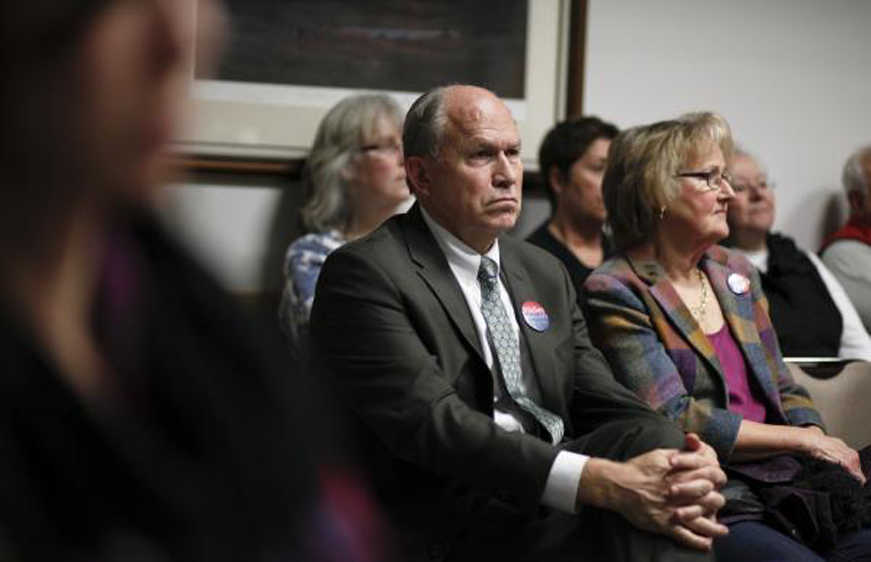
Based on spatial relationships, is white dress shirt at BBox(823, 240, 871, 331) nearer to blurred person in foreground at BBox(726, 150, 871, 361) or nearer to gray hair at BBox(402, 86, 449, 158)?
blurred person in foreground at BBox(726, 150, 871, 361)

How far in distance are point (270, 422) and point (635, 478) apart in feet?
5.47

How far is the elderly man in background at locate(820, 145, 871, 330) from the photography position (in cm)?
420

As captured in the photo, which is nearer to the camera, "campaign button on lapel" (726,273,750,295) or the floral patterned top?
"campaign button on lapel" (726,273,750,295)

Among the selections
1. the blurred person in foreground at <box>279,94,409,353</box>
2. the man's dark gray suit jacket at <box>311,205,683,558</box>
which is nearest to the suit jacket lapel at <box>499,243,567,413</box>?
the man's dark gray suit jacket at <box>311,205,683,558</box>

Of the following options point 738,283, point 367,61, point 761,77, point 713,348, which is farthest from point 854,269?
point 367,61

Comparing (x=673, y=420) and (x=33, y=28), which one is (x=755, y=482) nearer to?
(x=673, y=420)

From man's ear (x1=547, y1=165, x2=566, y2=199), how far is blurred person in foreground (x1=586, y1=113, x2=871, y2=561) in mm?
882

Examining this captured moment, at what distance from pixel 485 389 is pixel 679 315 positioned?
2.19 feet

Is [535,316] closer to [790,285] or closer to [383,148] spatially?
[383,148]

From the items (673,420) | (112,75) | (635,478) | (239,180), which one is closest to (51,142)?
(112,75)

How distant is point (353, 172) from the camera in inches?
149

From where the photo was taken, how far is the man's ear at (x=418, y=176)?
2.71 meters

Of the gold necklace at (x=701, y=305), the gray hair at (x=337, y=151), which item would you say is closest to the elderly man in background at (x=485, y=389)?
the gold necklace at (x=701, y=305)

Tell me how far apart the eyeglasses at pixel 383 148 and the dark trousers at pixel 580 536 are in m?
1.69
